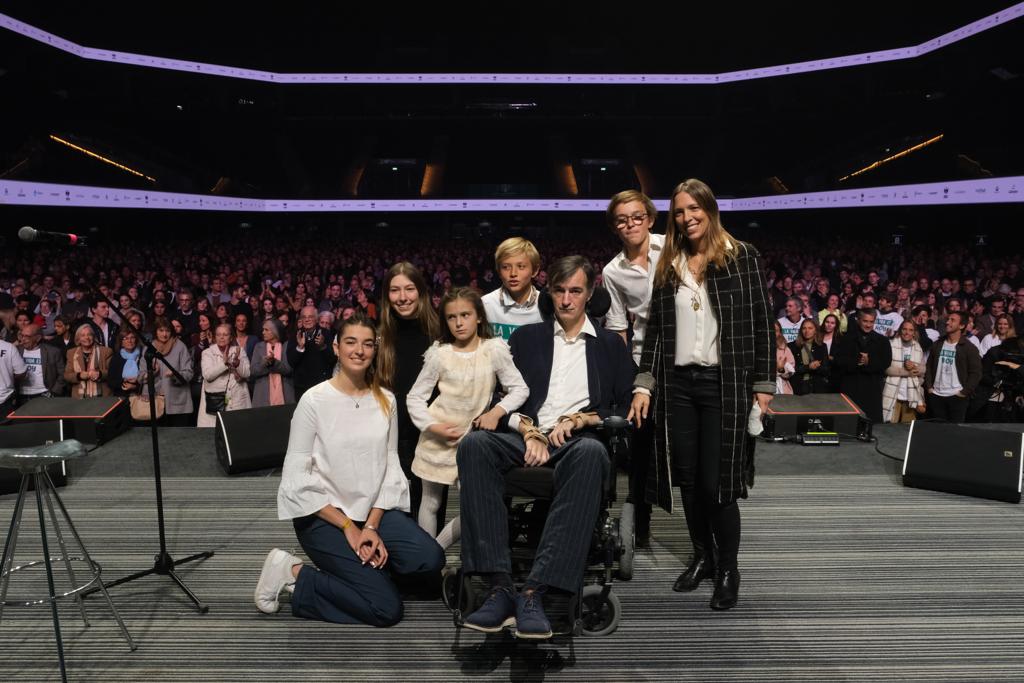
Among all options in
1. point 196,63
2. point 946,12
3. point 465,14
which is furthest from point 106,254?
point 946,12

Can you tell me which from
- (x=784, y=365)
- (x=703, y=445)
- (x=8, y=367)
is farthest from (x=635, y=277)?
(x=8, y=367)

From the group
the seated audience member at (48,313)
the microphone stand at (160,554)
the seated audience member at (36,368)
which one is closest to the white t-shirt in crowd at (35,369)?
the seated audience member at (36,368)

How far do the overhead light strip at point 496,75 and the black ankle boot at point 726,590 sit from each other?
47.7 feet

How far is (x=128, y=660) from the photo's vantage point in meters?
2.19

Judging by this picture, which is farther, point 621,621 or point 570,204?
point 570,204

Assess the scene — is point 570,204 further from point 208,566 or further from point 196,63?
point 208,566

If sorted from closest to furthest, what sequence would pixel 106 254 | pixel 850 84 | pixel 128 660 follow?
1. pixel 128 660
2. pixel 106 254
3. pixel 850 84

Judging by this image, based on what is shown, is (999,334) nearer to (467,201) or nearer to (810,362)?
(810,362)

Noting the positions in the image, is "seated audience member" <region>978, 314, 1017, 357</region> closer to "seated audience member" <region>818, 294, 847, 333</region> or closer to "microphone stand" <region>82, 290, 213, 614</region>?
"seated audience member" <region>818, 294, 847, 333</region>

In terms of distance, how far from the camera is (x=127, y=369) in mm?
4957

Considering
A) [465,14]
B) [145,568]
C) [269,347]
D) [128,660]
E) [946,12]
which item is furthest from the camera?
[465,14]

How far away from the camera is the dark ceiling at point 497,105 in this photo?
50.6 feet

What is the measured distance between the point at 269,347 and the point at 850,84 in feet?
56.7

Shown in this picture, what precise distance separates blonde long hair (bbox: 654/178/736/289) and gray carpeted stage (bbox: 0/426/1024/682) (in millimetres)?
1253
